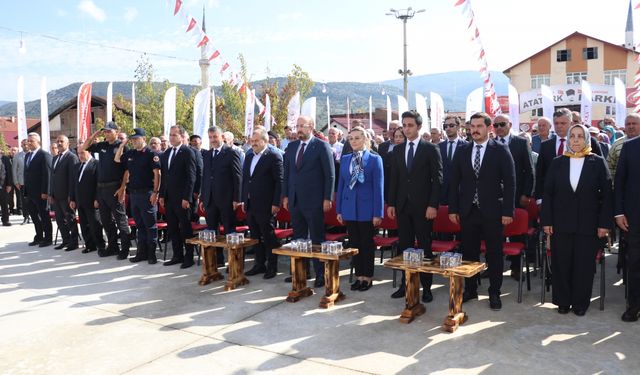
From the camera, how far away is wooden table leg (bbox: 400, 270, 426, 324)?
4.58 meters

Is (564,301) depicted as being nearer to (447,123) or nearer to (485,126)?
(485,126)

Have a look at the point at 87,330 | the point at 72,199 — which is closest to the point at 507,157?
the point at 87,330

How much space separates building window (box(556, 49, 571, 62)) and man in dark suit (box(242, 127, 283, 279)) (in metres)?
46.7

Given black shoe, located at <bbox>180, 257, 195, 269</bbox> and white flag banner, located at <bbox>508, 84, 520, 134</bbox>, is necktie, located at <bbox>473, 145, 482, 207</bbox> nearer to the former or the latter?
black shoe, located at <bbox>180, 257, 195, 269</bbox>

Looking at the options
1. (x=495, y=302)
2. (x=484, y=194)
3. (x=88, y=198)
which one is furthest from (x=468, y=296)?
(x=88, y=198)

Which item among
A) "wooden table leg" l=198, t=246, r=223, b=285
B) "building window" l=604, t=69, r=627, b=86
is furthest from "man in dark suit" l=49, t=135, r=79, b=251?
"building window" l=604, t=69, r=627, b=86

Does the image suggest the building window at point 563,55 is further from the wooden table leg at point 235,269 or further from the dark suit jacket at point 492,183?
the wooden table leg at point 235,269

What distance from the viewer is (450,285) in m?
4.41

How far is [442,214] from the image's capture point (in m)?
6.08

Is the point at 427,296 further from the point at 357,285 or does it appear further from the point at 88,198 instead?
the point at 88,198

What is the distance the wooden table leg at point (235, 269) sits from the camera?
5797 millimetres

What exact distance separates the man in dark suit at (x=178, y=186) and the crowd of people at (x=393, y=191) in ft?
0.05

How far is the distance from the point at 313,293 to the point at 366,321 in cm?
102

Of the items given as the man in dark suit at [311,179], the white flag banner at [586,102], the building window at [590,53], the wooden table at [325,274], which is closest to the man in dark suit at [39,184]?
the man in dark suit at [311,179]
